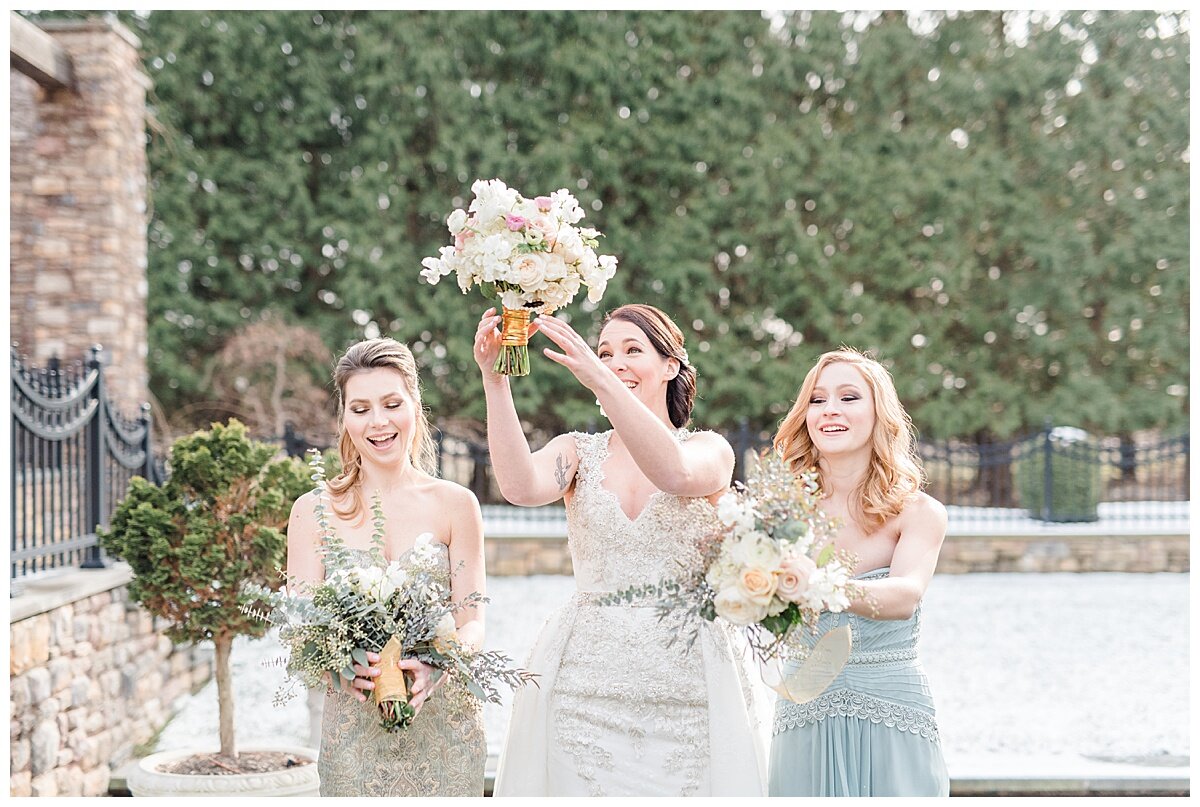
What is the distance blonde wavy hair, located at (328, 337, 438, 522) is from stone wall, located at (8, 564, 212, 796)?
2575 millimetres

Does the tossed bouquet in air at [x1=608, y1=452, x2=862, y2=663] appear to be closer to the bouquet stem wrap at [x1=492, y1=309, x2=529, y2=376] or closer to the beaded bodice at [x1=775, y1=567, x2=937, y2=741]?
the beaded bodice at [x1=775, y1=567, x2=937, y2=741]

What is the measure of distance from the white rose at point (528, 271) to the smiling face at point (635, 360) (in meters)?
0.30

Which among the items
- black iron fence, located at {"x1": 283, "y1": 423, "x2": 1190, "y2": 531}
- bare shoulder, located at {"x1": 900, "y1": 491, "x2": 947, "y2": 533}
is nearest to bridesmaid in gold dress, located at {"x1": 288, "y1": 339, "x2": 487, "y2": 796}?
bare shoulder, located at {"x1": 900, "y1": 491, "x2": 947, "y2": 533}

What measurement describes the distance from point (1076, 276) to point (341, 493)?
15.7 metres

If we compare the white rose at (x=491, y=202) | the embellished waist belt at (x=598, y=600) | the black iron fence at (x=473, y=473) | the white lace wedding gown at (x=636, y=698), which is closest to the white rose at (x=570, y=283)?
the white rose at (x=491, y=202)

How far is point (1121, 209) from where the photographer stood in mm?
16828

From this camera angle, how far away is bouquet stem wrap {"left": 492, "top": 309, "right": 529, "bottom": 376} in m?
2.75

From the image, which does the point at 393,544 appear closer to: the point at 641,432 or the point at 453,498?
Answer: the point at 453,498

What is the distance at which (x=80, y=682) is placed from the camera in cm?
566

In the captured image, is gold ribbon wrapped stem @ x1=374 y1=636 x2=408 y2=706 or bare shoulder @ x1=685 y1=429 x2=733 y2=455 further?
bare shoulder @ x1=685 y1=429 x2=733 y2=455

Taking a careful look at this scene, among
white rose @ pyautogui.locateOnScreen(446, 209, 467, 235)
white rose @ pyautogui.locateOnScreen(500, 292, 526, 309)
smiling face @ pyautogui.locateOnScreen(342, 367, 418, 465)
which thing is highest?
white rose @ pyautogui.locateOnScreen(446, 209, 467, 235)

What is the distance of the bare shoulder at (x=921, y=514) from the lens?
114 inches

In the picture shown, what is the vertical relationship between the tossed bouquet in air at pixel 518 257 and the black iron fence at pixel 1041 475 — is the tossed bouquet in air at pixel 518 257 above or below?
above

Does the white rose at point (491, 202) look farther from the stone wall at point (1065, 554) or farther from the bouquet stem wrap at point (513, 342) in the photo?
the stone wall at point (1065, 554)
